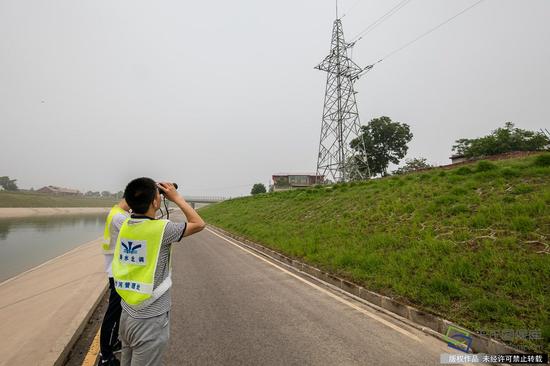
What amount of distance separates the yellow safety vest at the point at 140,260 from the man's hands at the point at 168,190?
0.27m

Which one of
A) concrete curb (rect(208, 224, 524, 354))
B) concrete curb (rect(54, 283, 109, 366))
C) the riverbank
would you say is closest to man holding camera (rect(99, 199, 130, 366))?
concrete curb (rect(54, 283, 109, 366))

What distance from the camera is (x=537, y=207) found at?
6355mm

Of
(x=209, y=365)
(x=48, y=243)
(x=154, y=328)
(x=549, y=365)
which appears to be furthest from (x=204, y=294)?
(x=48, y=243)

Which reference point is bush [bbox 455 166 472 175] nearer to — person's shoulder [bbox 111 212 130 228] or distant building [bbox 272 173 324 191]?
person's shoulder [bbox 111 212 130 228]

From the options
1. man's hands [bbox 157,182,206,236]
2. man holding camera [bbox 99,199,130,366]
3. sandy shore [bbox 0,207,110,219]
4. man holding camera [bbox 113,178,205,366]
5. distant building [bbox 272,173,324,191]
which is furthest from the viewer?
distant building [bbox 272,173,324,191]

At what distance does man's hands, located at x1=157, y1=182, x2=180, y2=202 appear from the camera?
7.84ft

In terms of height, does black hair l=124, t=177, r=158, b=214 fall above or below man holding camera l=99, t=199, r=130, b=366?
above

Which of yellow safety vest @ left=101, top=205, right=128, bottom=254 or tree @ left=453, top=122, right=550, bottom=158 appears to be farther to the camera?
tree @ left=453, top=122, right=550, bottom=158

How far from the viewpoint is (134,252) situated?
2.16 meters

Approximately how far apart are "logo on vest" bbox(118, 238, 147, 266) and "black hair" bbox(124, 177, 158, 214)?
9.6 inches

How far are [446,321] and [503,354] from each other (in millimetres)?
780

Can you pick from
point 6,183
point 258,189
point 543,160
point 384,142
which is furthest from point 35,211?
point 6,183

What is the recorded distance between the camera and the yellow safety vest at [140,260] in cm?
211

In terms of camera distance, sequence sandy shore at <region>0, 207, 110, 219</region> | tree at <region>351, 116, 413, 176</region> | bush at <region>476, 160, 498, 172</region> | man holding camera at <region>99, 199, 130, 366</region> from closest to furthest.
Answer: man holding camera at <region>99, 199, 130, 366</region>
bush at <region>476, 160, 498, 172</region>
tree at <region>351, 116, 413, 176</region>
sandy shore at <region>0, 207, 110, 219</region>
